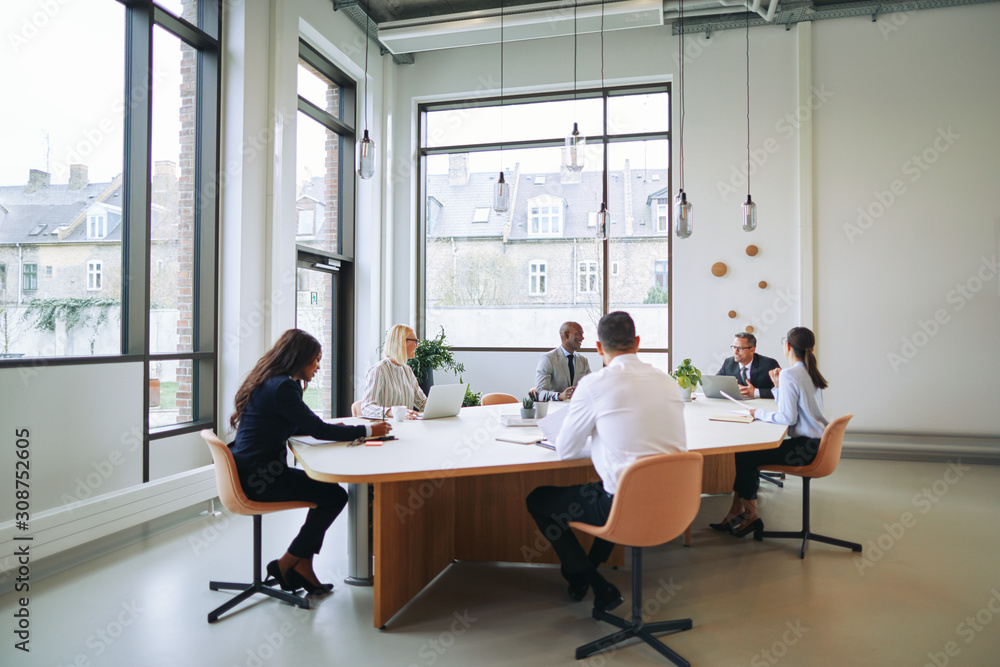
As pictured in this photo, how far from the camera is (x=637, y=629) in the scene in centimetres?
261

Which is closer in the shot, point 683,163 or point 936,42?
point 936,42

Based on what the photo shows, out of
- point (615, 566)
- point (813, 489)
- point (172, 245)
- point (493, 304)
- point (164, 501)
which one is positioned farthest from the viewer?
point (493, 304)

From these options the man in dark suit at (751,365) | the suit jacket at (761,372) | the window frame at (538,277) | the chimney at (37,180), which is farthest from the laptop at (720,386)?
the chimney at (37,180)

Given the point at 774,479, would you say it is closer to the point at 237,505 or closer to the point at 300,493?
the point at 300,493

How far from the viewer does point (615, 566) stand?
3.54 metres

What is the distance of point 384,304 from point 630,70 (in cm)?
376

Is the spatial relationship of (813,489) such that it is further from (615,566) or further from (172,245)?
(172,245)

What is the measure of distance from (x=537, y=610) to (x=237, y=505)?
1.46 m

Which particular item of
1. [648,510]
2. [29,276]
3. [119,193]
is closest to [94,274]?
[29,276]

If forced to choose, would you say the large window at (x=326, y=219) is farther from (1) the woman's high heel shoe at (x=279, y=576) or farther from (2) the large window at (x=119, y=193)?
(1) the woman's high heel shoe at (x=279, y=576)

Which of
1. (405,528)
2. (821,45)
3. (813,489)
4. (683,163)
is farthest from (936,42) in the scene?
(405,528)

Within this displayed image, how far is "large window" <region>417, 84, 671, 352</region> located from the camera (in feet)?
23.3

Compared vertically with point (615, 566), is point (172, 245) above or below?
above

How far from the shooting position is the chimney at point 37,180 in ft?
11.9
